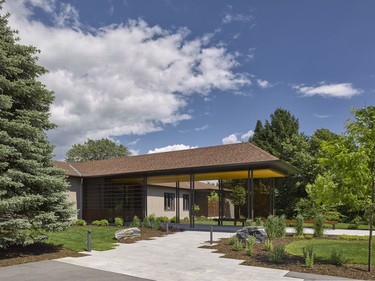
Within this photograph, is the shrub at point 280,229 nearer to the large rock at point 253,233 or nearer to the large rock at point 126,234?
the large rock at point 253,233

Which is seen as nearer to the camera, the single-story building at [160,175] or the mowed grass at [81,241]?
the mowed grass at [81,241]

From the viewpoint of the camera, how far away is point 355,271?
1027 cm

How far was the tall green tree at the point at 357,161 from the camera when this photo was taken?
403 inches

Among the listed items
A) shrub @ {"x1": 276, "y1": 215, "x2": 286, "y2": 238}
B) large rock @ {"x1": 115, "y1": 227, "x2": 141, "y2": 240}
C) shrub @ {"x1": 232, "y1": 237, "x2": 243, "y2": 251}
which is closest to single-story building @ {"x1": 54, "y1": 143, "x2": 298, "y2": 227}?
shrub @ {"x1": 276, "y1": 215, "x2": 286, "y2": 238}

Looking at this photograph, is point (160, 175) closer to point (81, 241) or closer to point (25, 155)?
point (81, 241)

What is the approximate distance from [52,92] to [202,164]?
11.7m

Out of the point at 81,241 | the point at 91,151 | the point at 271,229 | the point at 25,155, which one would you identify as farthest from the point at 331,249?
the point at 91,151

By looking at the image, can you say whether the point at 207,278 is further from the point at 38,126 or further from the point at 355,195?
the point at 38,126

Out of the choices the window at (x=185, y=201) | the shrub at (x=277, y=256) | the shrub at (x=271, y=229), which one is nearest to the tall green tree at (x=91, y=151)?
the window at (x=185, y=201)

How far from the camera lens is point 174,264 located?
12.0m

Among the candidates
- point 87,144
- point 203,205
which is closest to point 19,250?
point 203,205

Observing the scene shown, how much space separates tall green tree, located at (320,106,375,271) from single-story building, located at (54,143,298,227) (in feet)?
31.0

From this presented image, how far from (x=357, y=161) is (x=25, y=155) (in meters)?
11.2

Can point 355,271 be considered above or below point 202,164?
below
